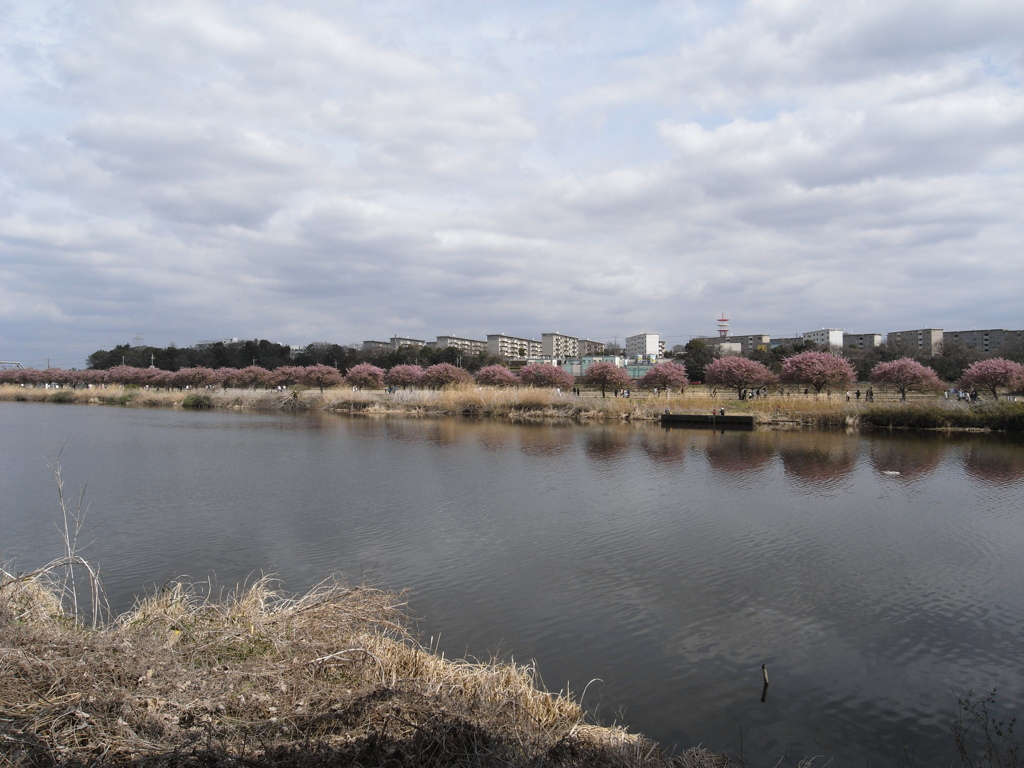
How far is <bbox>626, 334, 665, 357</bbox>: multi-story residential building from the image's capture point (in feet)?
540

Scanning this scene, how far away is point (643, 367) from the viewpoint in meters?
86.6

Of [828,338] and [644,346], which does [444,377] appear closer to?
[828,338]

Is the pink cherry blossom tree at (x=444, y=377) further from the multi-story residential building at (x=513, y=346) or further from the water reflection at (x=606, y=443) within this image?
the multi-story residential building at (x=513, y=346)

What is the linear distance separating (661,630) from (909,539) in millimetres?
6352

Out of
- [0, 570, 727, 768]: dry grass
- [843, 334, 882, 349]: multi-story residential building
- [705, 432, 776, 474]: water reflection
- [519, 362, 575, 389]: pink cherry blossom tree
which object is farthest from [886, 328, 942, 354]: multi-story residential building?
[0, 570, 727, 768]: dry grass

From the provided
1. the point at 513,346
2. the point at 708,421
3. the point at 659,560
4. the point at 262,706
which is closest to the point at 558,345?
the point at 513,346

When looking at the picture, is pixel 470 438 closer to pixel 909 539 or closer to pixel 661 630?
pixel 909 539

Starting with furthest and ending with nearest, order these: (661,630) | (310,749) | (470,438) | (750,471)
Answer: (470,438)
(750,471)
(661,630)
(310,749)

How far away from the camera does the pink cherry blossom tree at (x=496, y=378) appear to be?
46.0m

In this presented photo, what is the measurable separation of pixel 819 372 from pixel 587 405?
14383 millimetres

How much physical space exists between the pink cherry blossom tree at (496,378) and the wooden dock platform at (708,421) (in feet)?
50.8

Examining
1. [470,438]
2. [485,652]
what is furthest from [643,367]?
[485,652]

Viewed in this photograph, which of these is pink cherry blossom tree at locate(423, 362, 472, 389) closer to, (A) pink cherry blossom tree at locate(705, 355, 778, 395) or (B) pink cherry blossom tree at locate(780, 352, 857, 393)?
(A) pink cherry blossom tree at locate(705, 355, 778, 395)

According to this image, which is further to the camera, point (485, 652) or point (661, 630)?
point (661, 630)
